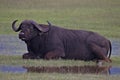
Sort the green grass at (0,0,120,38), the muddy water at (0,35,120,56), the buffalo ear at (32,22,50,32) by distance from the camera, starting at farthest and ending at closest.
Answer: the green grass at (0,0,120,38)
the muddy water at (0,35,120,56)
the buffalo ear at (32,22,50,32)

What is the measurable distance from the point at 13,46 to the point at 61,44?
4200mm

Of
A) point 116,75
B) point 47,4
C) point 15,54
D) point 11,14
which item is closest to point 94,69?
point 116,75

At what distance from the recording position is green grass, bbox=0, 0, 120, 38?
126ft

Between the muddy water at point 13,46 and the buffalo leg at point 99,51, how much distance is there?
7.82 ft

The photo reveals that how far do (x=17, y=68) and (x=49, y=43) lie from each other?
97.8 inches

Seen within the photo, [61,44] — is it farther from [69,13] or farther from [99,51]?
[69,13]

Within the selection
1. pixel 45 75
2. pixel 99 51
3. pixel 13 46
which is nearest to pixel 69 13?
pixel 13 46

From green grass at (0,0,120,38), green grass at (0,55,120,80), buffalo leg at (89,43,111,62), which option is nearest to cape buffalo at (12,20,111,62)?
buffalo leg at (89,43,111,62)

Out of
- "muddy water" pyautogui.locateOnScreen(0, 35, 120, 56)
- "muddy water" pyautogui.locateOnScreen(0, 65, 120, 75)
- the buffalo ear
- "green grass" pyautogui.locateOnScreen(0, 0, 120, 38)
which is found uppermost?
the buffalo ear

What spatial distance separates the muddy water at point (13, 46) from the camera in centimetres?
2289

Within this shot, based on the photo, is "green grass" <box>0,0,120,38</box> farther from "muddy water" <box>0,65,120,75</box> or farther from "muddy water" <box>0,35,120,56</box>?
"muddy water" <box>0,65,120,75</box>

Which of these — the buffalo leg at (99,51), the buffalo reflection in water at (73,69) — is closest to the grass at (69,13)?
the buffalo leg at (99,51)

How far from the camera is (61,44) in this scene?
20750 millimetres

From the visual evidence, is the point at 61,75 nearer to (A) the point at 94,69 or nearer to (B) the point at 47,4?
(A) the point at 94,69
